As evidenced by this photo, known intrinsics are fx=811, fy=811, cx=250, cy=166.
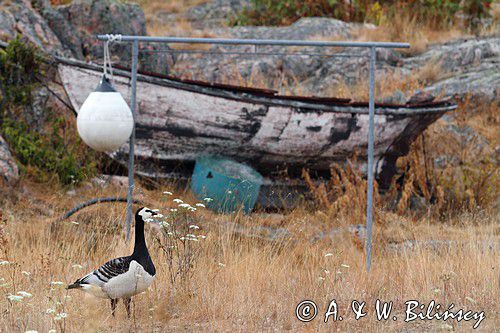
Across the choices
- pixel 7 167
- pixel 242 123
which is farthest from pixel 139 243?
pixel 242 123

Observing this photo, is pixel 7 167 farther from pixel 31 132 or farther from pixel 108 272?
pixel 108 272

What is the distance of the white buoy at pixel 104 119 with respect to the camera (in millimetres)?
6422

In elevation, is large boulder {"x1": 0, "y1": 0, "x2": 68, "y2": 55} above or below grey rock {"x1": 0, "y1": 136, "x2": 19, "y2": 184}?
above

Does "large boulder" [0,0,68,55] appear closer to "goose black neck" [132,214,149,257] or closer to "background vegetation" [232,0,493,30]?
"goose black neck" [132,214,149,257]

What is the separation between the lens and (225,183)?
30.9ft

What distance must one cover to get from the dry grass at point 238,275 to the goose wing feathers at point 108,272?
0.77 ft

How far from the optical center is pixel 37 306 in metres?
5.20

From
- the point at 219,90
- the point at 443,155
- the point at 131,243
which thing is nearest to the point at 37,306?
the point at 131,243

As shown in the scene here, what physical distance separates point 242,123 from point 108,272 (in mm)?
4843

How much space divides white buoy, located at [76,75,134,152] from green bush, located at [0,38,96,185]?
273 centimetres

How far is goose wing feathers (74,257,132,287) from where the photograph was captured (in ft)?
16.8

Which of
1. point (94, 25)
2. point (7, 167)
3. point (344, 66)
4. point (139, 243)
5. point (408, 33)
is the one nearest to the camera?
point (139, 243)

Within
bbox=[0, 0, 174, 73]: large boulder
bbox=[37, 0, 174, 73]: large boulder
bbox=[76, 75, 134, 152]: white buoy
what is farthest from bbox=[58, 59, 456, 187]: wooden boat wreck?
bbox=[37, 0, 174, 73]: large boulder

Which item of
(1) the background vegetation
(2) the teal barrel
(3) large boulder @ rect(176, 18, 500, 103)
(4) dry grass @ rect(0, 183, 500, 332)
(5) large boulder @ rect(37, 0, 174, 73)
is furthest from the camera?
(1) the background vegetation
